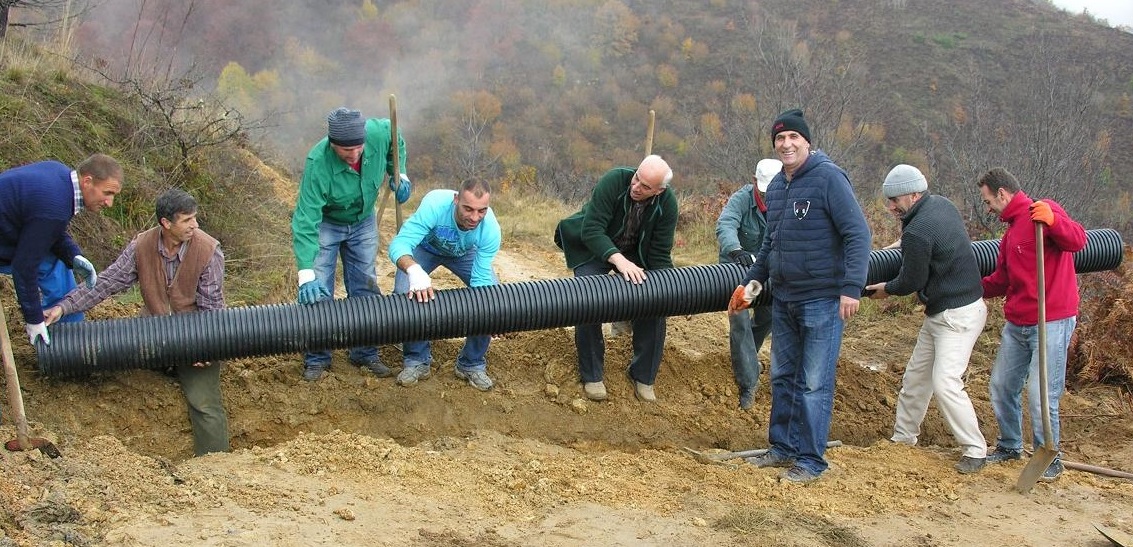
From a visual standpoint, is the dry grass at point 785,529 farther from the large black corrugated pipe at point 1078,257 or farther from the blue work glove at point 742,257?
the large black corrugated pipe at point 1078,257

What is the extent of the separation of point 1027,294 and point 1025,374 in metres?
0.50

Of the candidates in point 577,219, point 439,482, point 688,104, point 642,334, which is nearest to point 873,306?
point 642,334

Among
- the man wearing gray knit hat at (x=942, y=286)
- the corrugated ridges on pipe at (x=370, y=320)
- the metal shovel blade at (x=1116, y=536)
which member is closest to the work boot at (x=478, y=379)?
the corrugated ridges on pipe at (x=370, y=320)

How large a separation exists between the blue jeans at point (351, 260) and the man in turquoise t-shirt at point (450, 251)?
24 centimetres

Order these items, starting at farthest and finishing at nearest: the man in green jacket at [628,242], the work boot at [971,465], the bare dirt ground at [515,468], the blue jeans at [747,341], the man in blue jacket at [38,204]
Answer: the blue jeans at [747,341]
the man in green jacket at [628,242]
the work boot at [971,465]
the man in blue jacket at [38,204]
the bare dirt ground at [515,468]

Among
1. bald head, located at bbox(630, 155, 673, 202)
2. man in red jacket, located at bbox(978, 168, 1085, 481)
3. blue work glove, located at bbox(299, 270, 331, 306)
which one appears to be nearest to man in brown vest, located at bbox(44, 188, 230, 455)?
blue work glove, located at bbox(299, 270, 331, 306)

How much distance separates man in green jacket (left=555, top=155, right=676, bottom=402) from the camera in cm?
518

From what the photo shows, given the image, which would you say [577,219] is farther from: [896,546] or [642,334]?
[896,546]

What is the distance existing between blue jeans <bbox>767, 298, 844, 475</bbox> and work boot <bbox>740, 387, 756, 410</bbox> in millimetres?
1258

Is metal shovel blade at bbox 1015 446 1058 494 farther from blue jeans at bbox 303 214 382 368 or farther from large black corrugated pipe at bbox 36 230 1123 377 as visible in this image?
blue jeans at bbox 303 214 382 368

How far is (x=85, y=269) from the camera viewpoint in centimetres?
466

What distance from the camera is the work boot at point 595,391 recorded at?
581 centimetres

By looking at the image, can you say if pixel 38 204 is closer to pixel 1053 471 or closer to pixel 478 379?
pixel 478 379

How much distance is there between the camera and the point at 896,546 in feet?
12.6
